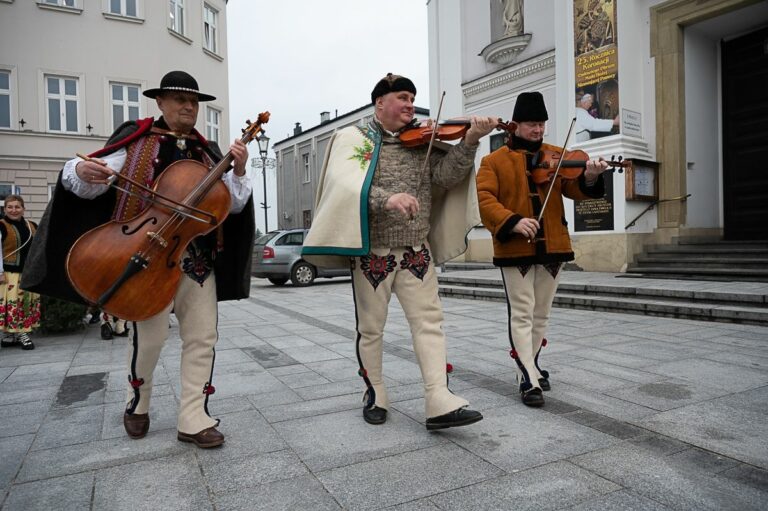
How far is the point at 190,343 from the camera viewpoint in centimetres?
291

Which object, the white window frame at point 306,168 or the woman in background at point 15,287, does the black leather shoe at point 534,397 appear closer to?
the woman in background at point 15,287

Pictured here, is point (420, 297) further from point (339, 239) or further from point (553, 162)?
point (553, 162)

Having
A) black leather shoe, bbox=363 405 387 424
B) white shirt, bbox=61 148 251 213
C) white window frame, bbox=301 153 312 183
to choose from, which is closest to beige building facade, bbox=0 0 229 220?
white window frame, bbox=301 153 312 183

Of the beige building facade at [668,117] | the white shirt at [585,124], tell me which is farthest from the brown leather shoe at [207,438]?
the white shirt at [585,124]

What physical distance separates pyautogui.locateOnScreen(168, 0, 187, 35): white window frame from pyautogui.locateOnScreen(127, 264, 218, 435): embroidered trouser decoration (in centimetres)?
2096

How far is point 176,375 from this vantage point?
14.8 ft

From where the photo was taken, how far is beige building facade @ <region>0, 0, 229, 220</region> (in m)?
18.3

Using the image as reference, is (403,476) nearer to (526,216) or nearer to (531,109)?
(526,216)

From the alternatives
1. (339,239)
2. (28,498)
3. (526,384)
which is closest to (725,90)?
(526,384)

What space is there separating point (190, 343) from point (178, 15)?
72.4ft

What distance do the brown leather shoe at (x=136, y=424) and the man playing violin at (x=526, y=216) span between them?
2.23 metres

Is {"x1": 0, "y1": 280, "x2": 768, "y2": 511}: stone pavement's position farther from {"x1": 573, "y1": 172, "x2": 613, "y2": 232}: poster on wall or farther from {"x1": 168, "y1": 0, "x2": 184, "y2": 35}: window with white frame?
{"x1": 168, "y1": 0, "x2": 184, "y2": 35}: window with white frame

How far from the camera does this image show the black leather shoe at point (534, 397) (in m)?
3.37

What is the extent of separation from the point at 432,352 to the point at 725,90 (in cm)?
1097
